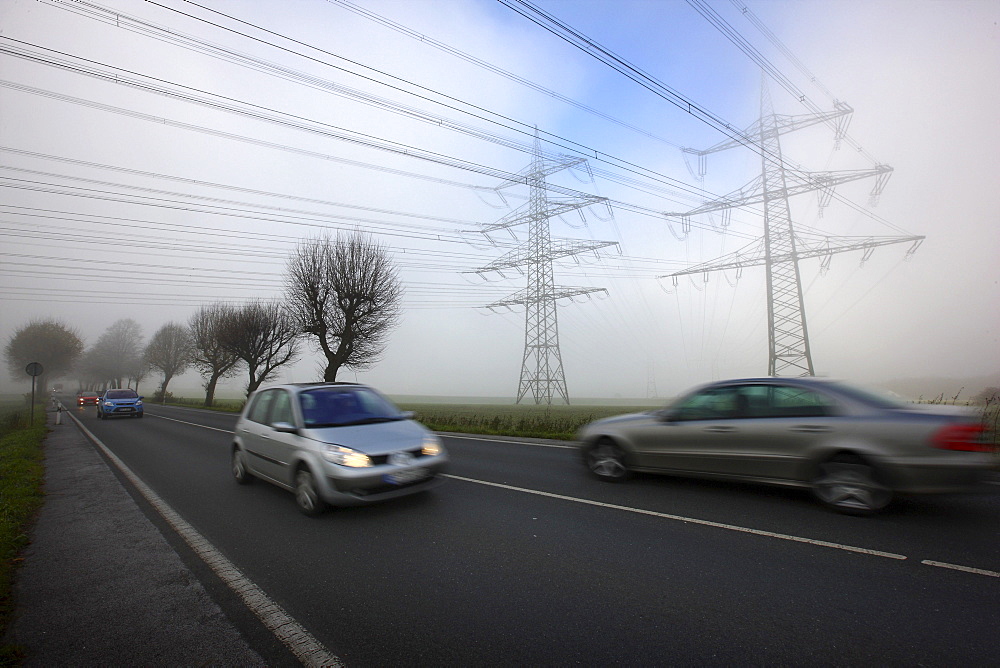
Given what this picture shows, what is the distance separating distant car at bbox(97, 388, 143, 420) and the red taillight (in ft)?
110

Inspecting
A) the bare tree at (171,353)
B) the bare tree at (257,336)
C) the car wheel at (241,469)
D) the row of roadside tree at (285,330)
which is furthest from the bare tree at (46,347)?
the car wheel at (241,469)

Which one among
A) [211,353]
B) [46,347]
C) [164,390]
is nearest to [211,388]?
[211,353]

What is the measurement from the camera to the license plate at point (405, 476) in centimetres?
561

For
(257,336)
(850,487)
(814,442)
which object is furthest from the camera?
(257,336)

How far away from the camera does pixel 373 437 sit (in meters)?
5.90

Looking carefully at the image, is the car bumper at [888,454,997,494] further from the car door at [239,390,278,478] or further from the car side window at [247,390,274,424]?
the car side window at [247,390,274,424]

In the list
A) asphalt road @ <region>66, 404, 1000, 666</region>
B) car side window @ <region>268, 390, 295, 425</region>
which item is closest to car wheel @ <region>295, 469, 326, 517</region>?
asphalt road @ <region>66, 404, 1000, 666</region>

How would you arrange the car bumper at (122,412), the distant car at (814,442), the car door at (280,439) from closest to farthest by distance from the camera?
1. the distant car at (814,442)
2. the car door at (280,439)
3. the car bumper at (122,412)

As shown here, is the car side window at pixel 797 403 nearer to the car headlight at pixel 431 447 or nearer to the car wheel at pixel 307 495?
the car headlight at pixel 431 447

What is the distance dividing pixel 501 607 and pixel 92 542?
187 inches

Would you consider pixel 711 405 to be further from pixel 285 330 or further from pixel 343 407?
pixel 285 330

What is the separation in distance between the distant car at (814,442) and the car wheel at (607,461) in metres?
0.02

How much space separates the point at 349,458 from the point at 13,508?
4.83 m

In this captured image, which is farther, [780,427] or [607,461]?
[607,461]
